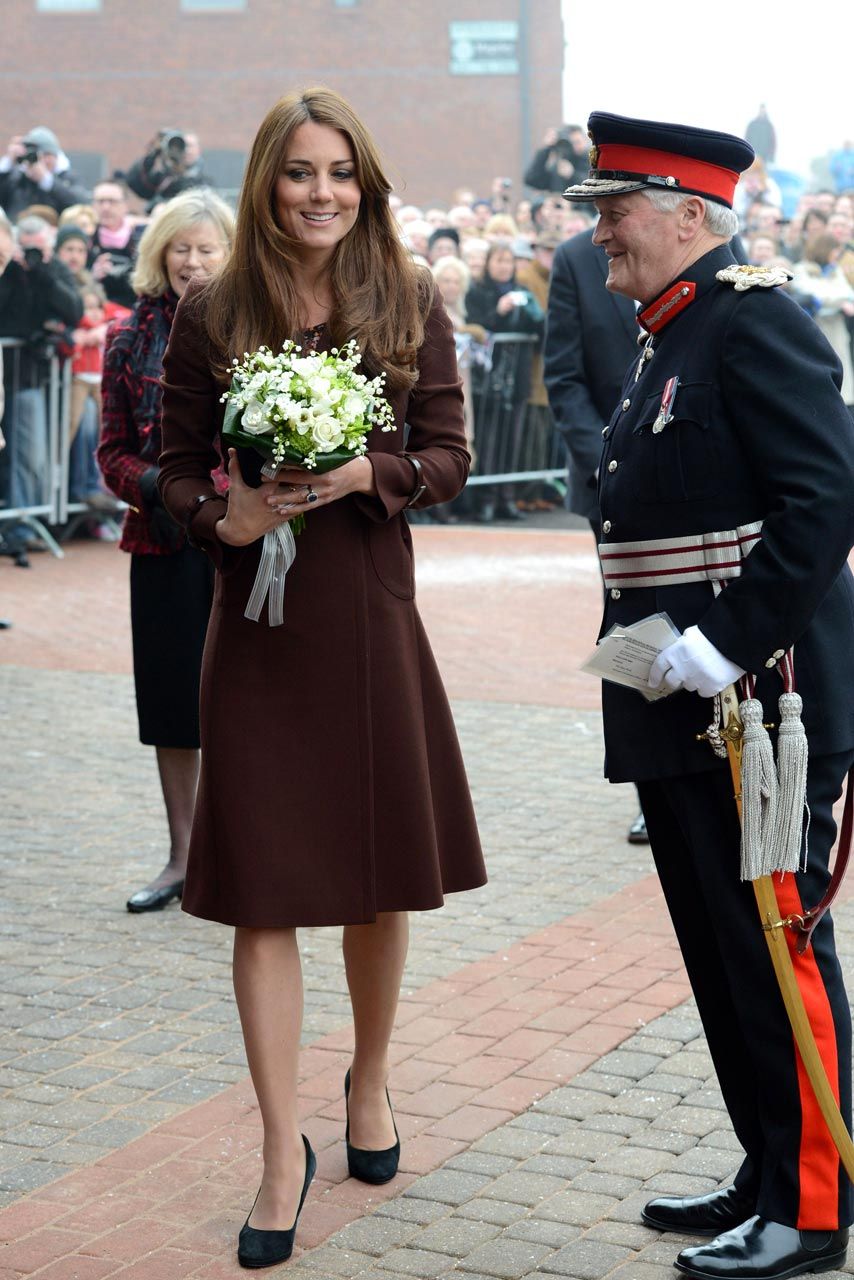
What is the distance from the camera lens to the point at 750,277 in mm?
3115

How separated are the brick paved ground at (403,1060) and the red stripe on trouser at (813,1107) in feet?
1.03

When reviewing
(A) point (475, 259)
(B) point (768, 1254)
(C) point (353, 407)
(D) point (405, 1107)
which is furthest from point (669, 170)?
(A) point (475, 259)

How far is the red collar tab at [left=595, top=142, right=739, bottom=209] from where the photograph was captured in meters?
3.16

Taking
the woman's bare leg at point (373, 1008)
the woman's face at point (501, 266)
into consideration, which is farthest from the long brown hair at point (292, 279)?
the woman's face at point (501, 266)

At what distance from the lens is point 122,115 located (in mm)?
42906

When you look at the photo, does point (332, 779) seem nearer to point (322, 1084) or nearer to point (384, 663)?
point (384, 663)

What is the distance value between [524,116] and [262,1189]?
41438 millimetres

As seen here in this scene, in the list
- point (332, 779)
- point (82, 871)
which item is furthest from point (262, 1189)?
point (82, 871)

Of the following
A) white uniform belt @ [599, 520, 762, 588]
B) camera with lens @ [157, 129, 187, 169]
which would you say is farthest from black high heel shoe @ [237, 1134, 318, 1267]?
camera with lens @ [157, 129, 187, 169]

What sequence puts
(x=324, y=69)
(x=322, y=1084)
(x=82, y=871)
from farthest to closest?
1. (x=324, y=69)
2. (x=82, y=871)
3. (x=322, y=1084)

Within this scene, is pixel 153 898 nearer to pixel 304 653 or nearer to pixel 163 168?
pixel 304 653

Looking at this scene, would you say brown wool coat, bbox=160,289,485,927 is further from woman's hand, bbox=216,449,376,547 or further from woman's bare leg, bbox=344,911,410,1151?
woman's bare leg, bbox=344,911,410,1151

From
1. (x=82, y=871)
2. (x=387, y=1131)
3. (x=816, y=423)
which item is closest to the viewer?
(x=816, y=423)

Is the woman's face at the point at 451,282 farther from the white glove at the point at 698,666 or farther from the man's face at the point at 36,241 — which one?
the white glove at the point at 698,666
